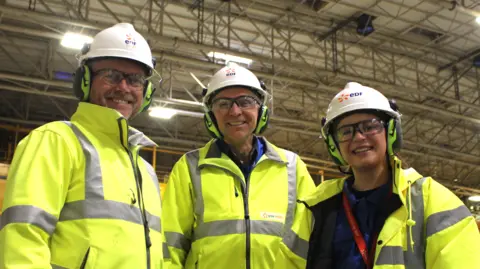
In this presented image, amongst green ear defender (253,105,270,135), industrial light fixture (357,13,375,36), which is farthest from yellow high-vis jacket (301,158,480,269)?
industrial light fixture (357,13,375,36)

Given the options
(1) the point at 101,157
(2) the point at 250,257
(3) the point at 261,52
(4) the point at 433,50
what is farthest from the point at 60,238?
(4) the point at 433,50

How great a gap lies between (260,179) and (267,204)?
0.66 ft

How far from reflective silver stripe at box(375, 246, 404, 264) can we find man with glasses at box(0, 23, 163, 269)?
125cm

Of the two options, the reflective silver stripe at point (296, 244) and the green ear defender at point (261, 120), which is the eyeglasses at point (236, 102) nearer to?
the green ear defender at point (261, 120)

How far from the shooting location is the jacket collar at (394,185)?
9.46 ft

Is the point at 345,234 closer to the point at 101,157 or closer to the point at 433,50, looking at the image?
the point at 101,157

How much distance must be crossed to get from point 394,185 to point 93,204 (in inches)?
65.5

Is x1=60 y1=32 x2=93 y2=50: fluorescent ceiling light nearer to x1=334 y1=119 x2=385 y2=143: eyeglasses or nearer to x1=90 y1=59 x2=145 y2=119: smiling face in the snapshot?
x1=90 y1=59 x2=145 y2=119: smiling face

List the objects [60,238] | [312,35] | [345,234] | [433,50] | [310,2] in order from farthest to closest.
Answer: [433,50]
[312,35]
[310,2]
[345,234]
[60,238]

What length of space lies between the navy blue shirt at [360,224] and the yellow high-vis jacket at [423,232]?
0.20 feet

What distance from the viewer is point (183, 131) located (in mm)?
22125

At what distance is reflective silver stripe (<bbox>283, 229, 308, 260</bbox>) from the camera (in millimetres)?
3154

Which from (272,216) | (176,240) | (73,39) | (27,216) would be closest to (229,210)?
(272,216)

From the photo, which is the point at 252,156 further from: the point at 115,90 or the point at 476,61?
the point at 476,61
